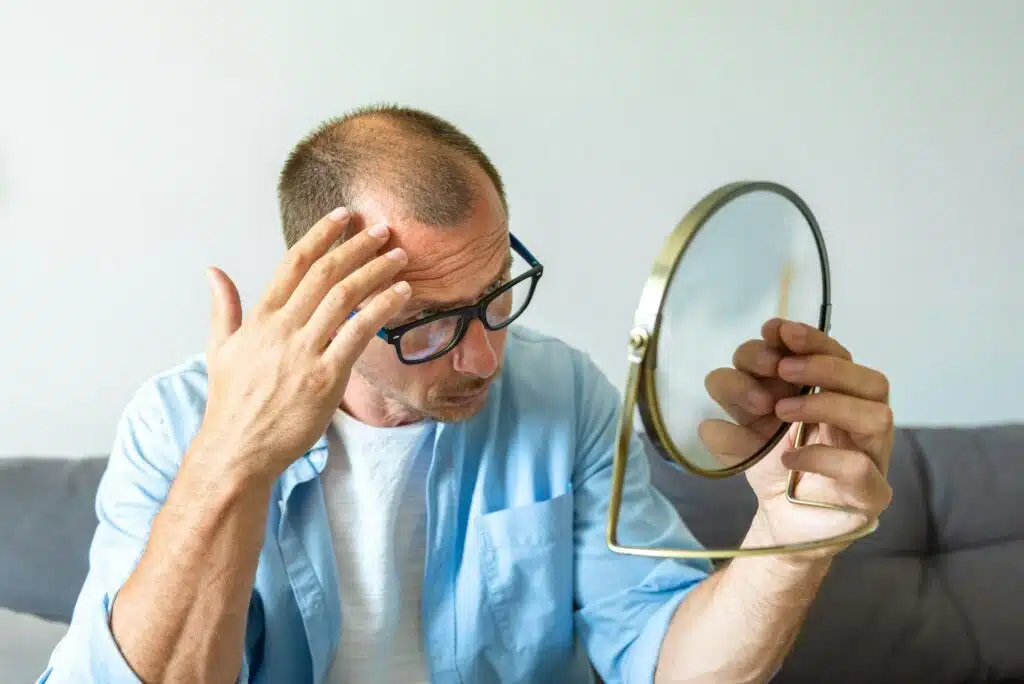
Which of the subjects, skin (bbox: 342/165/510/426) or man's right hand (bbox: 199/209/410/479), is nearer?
man's right hand (bbox: 199/209/410/479)

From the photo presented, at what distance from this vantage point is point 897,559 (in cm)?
168

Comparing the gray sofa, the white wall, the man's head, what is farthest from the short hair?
the gray sofa

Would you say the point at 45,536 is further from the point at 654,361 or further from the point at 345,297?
the point at 654,361

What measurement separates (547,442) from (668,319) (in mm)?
656

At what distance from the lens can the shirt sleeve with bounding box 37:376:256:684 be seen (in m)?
0.99

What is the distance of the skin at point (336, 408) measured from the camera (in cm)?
89

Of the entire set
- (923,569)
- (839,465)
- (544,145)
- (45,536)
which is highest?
(544,145)

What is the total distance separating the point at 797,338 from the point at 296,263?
0.45 metres

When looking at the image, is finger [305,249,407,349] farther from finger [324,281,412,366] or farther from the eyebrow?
the eyebrow

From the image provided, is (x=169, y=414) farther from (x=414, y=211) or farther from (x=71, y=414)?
(x=71, y=414)

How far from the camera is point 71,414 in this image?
5.77 feet

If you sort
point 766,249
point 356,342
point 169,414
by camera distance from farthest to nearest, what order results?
point 169,414 < point 356,342 < point 766,249

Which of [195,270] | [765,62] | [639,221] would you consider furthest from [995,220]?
[195,270]

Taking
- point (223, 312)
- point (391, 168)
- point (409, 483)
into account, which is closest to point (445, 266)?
point (391, 168)
